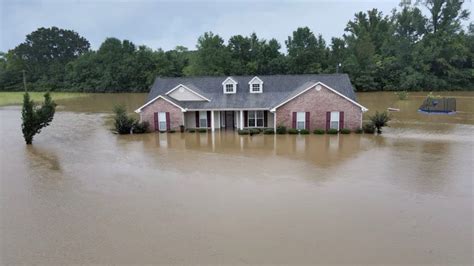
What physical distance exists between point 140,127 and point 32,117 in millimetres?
7301

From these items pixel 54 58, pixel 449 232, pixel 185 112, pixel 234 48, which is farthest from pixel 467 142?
pixel 54 58

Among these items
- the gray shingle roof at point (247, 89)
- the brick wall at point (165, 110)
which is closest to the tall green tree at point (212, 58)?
the gray shingle roof at point (247, 89)

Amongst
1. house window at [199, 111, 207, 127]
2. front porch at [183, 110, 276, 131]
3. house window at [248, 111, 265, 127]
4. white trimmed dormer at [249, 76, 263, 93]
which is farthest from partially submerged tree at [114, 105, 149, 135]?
white trimmed dormer at [249, 76, 263, 93]

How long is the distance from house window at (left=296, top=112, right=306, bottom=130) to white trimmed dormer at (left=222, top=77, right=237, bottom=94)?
593 centimetres

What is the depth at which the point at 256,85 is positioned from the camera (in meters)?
30.3

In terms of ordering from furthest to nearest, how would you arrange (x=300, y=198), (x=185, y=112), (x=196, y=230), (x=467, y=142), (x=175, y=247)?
(x=185, y=112)
(x=467, y=142)
(x=300, y=198)
(x=196, y=230)
(x=175, y=247)

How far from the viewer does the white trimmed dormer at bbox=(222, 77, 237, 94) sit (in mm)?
30498

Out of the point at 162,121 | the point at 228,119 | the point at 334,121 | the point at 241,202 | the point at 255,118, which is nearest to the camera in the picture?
the point at 241,202

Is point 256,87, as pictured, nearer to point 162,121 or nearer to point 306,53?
point 162,121

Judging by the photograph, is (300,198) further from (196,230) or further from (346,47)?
(346,47)

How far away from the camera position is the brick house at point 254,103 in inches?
1078

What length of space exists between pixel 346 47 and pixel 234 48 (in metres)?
21.6

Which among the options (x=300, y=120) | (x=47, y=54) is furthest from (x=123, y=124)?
(x=47, y=54)

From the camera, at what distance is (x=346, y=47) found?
71312mm
